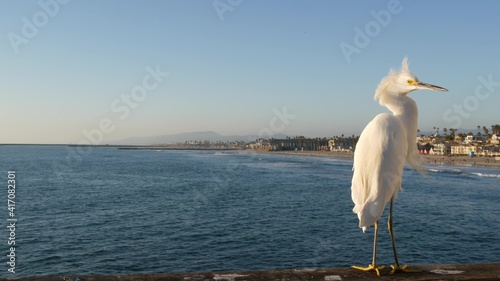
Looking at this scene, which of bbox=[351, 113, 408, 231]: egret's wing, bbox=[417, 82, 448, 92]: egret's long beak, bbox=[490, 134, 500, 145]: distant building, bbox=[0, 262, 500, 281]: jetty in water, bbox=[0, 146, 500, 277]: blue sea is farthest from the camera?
bbox=[490, 134, 500, 145]: distant building

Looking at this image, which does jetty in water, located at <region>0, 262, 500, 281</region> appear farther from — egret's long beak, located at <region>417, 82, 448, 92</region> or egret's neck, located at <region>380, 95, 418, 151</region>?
egret's long beak, located at <region>417, 82, 448, 92</region>

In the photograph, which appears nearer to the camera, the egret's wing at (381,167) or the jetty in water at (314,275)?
the jetty in water at (314,275)

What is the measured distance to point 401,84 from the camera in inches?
172

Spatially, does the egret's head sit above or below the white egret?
above

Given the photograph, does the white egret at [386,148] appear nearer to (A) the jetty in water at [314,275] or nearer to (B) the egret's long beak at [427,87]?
(B) the egret's long beak at [427,87]

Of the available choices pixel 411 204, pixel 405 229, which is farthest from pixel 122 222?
pixel 411 204

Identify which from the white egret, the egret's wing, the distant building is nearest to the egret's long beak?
the white egret

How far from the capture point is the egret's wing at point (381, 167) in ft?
13.6

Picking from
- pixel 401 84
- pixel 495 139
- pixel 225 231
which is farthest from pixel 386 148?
pixel 495 139

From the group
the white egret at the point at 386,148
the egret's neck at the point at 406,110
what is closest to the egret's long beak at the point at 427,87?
the white egret at the point at 386,148

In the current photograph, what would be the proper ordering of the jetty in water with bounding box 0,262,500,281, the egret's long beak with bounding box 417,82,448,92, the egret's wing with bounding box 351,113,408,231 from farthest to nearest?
the egret's long beak with bounding box 417,82,448,92
the egret's wing with bounding box 351,113,408,231
the jetty in water with bounding box 0,262,500,281

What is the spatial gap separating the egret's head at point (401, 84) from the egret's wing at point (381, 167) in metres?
0.30

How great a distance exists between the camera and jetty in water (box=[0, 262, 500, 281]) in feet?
11.0

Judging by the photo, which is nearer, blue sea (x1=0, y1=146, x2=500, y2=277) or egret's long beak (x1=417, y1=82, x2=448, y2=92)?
egret's long beak (x1=417, y1=82, x2=448, y2=92)
